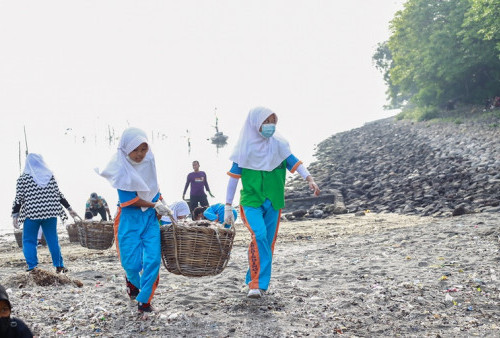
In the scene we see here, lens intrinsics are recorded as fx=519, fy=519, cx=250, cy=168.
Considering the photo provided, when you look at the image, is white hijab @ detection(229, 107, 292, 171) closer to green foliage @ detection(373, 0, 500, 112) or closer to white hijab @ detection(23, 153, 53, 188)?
white hijab @ detection(23, 153, 53, 188)

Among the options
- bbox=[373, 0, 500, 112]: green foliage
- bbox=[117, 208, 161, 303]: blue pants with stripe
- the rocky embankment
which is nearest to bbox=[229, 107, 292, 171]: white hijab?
bbox=[117, 208, 161, 303]: blue pants with stripe

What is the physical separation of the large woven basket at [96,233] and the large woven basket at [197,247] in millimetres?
3275

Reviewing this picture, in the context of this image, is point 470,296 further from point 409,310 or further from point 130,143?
point 130,143

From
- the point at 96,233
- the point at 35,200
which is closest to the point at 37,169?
the point at 35,200

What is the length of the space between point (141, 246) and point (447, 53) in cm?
3236

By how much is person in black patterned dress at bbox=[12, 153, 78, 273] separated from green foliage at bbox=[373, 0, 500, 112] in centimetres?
2489

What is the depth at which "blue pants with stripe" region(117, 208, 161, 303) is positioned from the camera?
425 centimetres

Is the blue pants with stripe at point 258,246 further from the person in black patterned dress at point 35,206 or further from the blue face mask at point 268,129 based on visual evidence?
the person in black patterned dress at point 35,206

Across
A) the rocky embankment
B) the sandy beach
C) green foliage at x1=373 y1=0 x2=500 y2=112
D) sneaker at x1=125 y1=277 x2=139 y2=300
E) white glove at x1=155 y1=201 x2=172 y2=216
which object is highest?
green foliage at x1=373 y1=0 x2=500 y2=112

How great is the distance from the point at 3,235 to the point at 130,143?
14.4 metres

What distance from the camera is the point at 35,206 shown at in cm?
647

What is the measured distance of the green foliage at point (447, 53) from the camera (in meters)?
30.6

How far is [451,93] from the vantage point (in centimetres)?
→ 3719

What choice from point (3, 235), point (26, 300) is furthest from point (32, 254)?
point (3, 235)
